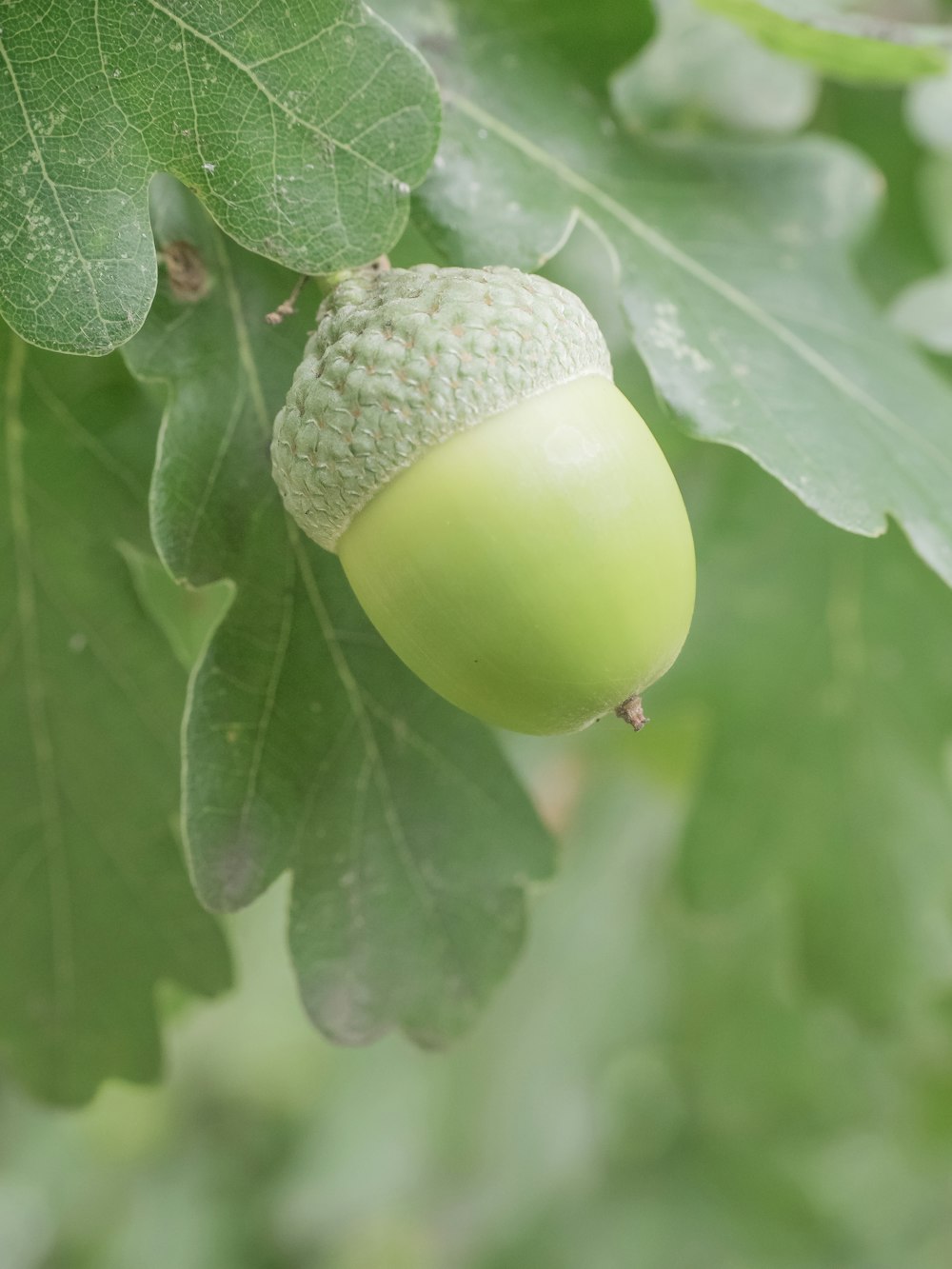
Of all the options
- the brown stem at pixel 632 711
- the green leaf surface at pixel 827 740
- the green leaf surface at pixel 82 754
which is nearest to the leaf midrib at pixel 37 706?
the green leaf surface at pixel 82 754

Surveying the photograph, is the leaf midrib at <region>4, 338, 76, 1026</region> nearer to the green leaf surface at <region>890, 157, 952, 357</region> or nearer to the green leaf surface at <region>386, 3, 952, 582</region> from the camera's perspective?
the green leaf surface at <region>386, 3, 952, 582</region>

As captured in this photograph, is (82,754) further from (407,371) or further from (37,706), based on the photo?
(407,371)

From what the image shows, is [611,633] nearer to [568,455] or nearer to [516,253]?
[568,455]

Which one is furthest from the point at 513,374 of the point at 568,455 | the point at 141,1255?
the point at 141,1255

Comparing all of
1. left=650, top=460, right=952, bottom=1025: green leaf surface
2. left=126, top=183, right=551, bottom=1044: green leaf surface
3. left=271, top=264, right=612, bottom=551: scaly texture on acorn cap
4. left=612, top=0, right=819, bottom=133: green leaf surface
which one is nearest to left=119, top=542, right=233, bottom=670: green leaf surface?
left=126, top=183, right=551, bottom=1044: green leaf surface

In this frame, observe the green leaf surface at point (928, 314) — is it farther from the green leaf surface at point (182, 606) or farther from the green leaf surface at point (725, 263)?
the green leaf surface at point (182, 606)
